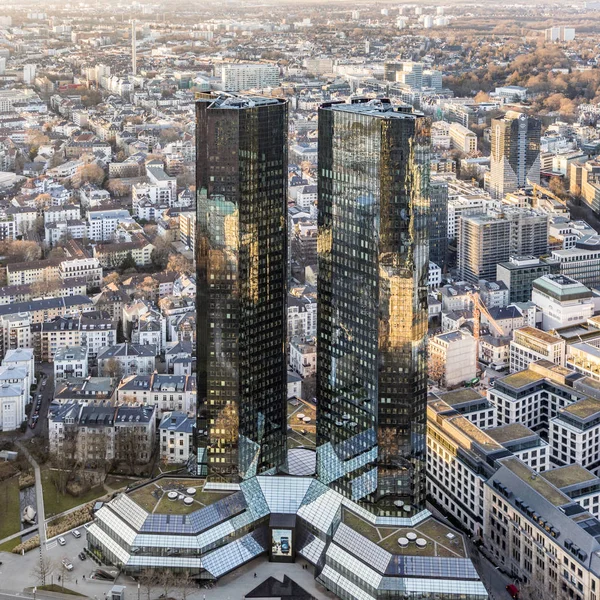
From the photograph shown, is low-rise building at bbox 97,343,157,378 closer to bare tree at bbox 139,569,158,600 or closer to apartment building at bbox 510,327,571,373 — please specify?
bare tree at bbox 139,569,158,600

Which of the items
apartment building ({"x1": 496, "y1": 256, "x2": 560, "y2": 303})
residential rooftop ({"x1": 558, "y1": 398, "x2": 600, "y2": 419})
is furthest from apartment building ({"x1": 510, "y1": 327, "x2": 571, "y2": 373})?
apartment building ({"x1": 496, "y1": 256, "x2": 560, "y2": 303})

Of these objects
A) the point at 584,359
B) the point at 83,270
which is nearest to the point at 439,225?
the point at 584,359

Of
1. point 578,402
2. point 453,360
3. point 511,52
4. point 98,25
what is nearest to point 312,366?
point 453,360

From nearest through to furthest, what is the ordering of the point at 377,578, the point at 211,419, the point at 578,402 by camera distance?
the point at 377,578 < the point at 211,419 < the point at 578,402

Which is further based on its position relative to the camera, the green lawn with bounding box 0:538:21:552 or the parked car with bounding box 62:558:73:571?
the green lawn with bounding box 0:538:21:552

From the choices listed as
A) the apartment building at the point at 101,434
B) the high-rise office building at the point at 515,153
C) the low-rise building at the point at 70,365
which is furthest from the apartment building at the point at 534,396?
the high-rise office building at the point at 515,153

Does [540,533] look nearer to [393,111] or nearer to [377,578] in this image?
[377,578]
